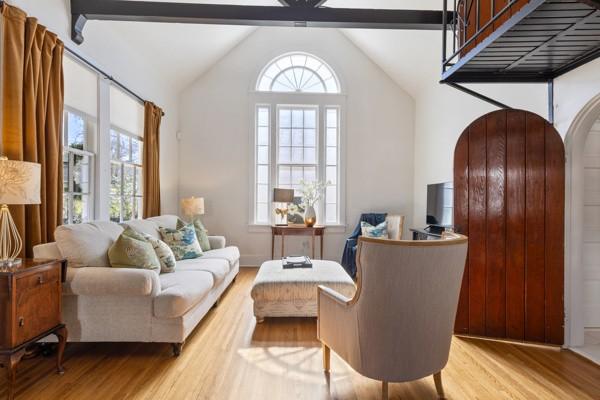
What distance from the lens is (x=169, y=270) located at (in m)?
3.03

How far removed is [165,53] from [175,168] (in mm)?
1749

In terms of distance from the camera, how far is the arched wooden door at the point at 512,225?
2.56m

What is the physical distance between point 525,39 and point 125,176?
411cm

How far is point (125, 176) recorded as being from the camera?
13.5 feet

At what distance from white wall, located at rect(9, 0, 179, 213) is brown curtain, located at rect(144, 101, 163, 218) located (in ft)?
0.77

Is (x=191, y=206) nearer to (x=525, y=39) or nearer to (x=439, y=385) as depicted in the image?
(x=439, y=385)

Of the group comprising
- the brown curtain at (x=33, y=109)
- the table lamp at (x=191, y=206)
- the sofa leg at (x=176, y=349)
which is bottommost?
the sofa leg at (x=176, y=349)

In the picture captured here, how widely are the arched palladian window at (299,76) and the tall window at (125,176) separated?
2.42 metres

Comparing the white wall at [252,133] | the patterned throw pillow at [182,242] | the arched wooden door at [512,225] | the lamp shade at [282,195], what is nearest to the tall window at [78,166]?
the patterned throw pillow at [182,242]

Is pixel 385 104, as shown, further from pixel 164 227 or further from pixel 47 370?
pixel 47 370

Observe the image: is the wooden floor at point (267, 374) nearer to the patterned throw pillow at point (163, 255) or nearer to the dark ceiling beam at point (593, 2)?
the patterned throw pillow at point (163, 255)

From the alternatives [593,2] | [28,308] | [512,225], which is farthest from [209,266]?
[593,2]

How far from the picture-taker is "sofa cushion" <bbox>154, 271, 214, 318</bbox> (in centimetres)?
233

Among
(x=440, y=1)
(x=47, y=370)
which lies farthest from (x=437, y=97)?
(x=47, y=370)
